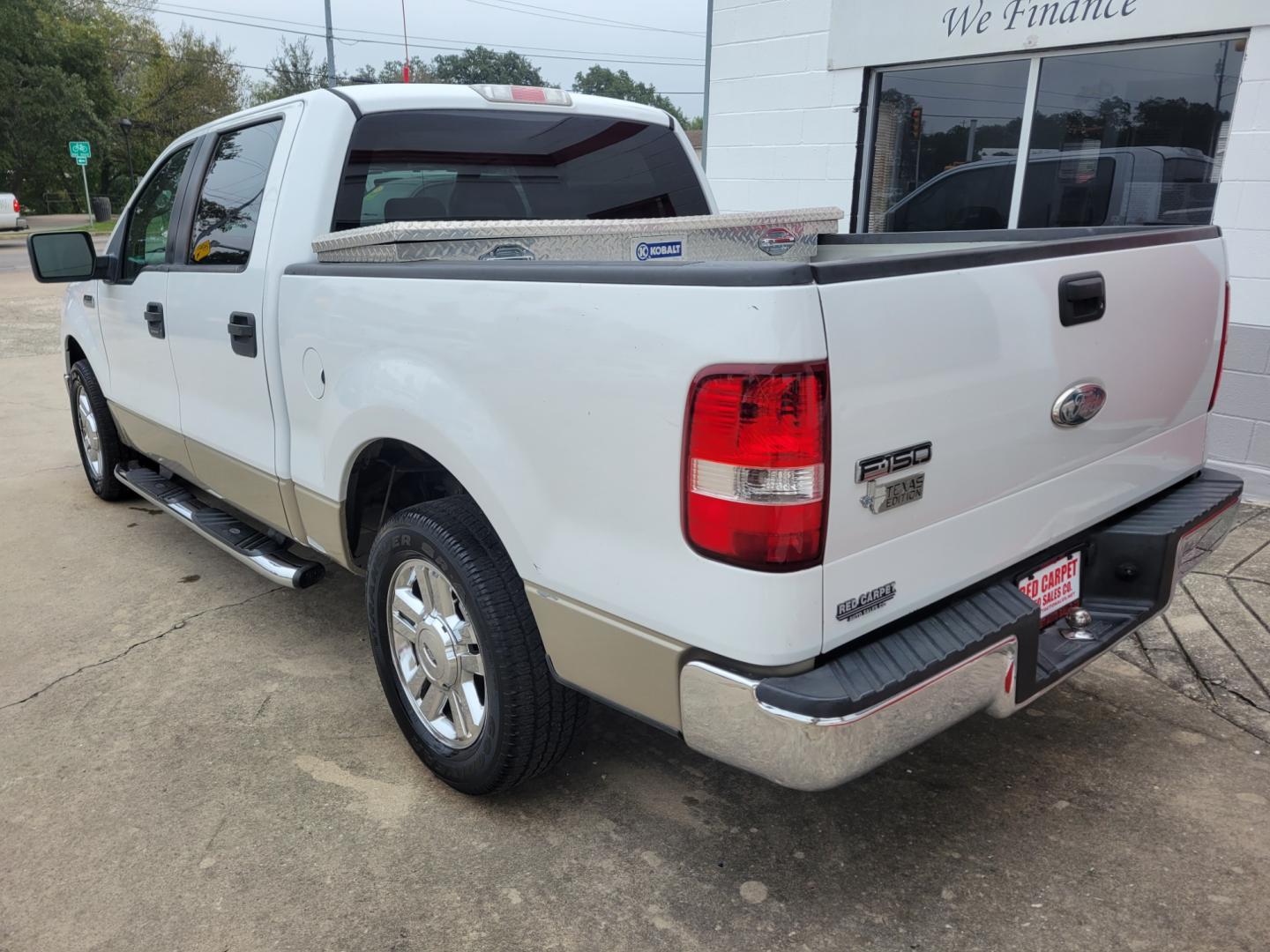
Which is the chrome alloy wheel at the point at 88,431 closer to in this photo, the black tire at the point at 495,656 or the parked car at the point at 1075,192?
the black tire at the point at 495,656

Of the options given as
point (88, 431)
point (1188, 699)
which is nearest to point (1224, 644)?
point (1188, 699)

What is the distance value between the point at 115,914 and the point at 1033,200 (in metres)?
6.08

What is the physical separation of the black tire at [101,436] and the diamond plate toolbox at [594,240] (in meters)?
2.69

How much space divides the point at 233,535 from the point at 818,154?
196 inches

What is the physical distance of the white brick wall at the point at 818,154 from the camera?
16.7 ft

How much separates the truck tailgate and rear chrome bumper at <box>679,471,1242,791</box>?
0.07 m

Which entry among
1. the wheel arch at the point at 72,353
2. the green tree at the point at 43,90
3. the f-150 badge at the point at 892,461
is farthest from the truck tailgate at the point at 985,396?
the green tree at the point at 43,90

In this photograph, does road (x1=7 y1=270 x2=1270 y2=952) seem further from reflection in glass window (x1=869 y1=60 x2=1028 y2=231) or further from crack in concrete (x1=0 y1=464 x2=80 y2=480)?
reflection in glass window (x1=869 y1=60 x2=1028 y2=231)

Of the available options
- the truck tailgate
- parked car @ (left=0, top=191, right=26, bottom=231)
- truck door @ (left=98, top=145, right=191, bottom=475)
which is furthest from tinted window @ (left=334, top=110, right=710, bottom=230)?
parked car @ (left=0, top=191, right=26, bottom=231)

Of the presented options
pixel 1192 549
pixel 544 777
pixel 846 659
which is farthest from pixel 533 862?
pixel 1192 549

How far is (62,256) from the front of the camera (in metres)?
4.19

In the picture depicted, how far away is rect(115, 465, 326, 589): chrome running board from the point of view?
11.1ft

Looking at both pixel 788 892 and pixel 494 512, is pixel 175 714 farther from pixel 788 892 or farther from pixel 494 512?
pixel 788 892

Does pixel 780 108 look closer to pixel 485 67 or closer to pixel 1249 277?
pixel 1249 277
